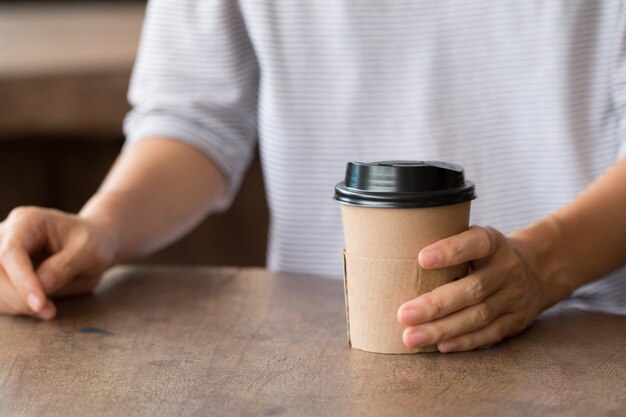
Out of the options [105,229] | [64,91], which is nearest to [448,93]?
[105,229]

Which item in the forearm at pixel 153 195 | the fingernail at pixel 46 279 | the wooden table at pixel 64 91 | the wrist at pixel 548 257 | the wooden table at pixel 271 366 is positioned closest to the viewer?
the wooden table at pixel 271 366

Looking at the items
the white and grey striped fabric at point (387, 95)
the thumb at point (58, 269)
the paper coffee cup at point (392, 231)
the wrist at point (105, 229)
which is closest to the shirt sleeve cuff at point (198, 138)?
the white and grey striped fabric at point (387, 95)

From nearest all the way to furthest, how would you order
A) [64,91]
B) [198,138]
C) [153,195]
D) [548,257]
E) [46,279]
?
[548,257] → [46,279] → [153,195] → [198,138] → [64,91]

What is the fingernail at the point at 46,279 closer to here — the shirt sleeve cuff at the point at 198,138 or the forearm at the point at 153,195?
the forearm at the point at 153,195

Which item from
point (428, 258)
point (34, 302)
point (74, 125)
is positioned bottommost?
point (74, 125)

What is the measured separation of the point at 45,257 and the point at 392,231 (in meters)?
0.53

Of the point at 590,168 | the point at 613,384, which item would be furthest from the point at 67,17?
the point at 613,384

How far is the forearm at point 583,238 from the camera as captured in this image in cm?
99

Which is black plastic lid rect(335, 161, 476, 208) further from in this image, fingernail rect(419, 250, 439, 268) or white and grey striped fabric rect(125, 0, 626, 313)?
white and grey striped fabric rect(125, 0, 626, 313)

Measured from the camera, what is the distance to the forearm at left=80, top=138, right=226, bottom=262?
49.8 inches

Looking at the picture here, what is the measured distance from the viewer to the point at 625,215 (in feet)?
3.45

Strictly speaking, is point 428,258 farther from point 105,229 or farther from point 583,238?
point 105,229

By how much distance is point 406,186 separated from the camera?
83 centimetres

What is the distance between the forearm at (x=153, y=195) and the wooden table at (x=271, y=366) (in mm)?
176
